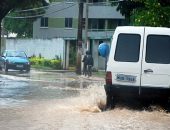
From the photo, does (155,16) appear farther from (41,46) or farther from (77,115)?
(41,46)

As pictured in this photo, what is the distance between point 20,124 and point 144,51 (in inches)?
148

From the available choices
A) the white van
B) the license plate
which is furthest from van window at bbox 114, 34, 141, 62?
the license plate

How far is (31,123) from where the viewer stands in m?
12.4

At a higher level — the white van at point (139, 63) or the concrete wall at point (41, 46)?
the white van at point (139, 63)

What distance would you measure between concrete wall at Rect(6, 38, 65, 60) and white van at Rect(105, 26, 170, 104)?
36962mm

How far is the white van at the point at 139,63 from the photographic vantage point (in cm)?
1402

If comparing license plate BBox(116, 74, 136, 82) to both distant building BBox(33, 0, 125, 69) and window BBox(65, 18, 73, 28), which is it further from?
window BBox(65, 18, 73, 28)

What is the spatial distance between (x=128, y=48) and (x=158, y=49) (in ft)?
2.44

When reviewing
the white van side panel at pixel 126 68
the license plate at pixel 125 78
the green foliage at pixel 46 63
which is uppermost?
the white van side panel at pixel 126 68

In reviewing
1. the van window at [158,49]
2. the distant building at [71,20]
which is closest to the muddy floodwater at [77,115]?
the van window at [158,49]

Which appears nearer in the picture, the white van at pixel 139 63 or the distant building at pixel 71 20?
the white van at pixel 139 63

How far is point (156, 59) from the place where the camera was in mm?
14141

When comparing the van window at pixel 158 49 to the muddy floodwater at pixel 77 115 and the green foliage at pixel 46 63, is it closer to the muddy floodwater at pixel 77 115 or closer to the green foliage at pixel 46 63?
the muddy floodwater at pixel 77 115

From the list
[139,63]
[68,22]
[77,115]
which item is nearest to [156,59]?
[139,63]
